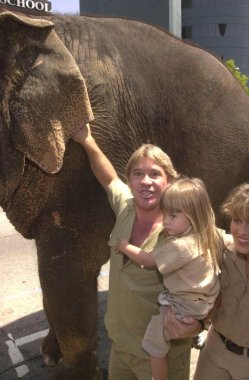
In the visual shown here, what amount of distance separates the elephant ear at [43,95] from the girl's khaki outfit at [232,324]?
741mm


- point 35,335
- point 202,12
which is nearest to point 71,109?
point 35,335

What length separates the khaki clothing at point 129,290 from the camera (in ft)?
5.85

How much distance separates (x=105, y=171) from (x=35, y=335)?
1894 mm

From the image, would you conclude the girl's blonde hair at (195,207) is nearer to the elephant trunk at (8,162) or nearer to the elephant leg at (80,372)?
the elephant trunk at (8,162)

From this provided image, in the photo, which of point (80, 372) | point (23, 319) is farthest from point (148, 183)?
point (23, 319)

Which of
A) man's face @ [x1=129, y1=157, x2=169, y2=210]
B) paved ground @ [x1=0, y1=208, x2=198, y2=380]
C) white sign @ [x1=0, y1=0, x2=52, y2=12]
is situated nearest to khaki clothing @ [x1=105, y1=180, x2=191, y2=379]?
man's face @ [x1=129, y1=157, x2=169, y2=210]

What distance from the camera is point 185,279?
5.30 ft

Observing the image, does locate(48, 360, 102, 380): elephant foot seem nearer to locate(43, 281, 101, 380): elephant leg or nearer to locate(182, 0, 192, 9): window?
locate(43, 281, 101, 380): elephant leg

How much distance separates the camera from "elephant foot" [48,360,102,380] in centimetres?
227

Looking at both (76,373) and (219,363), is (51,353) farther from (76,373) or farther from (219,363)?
(219,363)

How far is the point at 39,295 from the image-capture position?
4.14 meters

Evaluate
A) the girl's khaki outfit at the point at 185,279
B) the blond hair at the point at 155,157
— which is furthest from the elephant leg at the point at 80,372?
the blond hair at the point at 155,157

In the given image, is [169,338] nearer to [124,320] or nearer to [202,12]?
[124,320]

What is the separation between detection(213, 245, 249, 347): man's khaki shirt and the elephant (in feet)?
1.75
